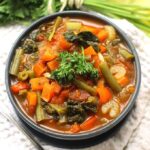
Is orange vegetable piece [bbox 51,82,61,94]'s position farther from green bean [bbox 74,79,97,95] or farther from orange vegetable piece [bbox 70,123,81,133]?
orange vegetable piece [bbox 70,123,81,133]

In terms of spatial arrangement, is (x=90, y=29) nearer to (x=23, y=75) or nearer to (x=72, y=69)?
(x=72, y=69)

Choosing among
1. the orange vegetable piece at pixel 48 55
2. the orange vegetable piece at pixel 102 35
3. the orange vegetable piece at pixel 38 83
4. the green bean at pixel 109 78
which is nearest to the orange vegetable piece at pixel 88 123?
the green bean at pixel 109 78

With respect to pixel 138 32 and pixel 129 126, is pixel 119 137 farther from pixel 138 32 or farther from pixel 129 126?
pixel 138 32

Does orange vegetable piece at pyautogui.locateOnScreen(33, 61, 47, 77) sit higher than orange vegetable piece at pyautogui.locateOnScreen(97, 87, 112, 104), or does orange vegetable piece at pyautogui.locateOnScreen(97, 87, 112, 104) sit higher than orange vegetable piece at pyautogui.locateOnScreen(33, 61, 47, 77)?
→ orange vegetable piece at pyautogui.locateOnScreen(33, 61, 47, 77)

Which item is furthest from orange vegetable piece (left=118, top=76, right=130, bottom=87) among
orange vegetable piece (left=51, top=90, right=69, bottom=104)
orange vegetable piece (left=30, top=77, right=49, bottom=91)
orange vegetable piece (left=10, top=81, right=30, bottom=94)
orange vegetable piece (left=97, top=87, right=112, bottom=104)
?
orange vegetable piece (left=10, top=81, right=30, bottom=94)

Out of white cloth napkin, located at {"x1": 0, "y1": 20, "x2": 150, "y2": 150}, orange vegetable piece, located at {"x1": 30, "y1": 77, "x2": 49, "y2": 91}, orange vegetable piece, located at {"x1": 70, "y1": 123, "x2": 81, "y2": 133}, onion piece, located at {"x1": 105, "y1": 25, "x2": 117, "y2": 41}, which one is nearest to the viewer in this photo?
orange vegetable piece, located at {"x1": 70, "y1": 123, "x2": 81, "y2": 133}

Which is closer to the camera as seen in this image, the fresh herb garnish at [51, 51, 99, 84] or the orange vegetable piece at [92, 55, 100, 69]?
the fresh herb garnish at [51, 51, 99, 84]

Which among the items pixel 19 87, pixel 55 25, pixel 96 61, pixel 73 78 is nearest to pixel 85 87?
pixel 73 78
